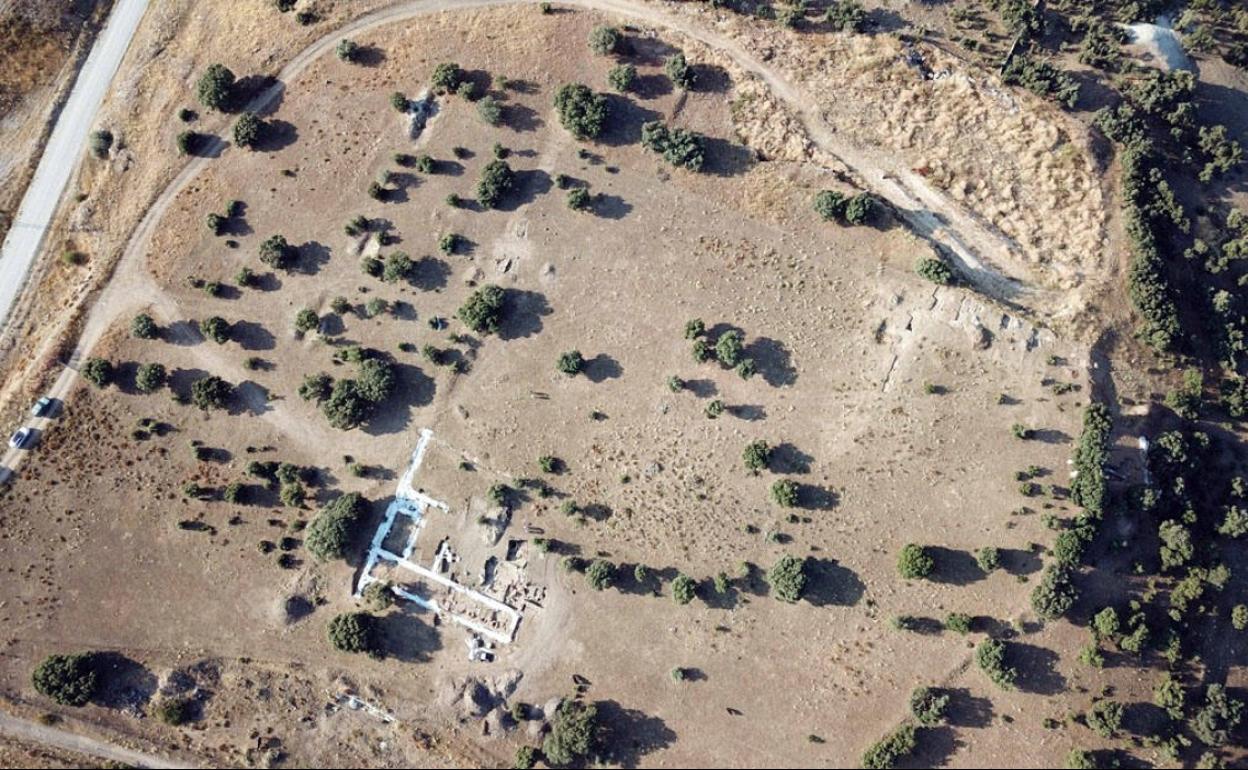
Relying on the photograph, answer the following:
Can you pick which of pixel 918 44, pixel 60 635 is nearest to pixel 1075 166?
pixel 918 44

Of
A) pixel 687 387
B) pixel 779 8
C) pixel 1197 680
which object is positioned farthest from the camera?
pixel 779 8

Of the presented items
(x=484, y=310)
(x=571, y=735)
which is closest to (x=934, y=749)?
(x=571, y=735)

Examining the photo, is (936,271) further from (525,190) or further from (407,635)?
(407,635)

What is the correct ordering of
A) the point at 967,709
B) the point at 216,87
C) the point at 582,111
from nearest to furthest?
1. the point at 967,709
2. the point at 582,111
3. the point at 216,87

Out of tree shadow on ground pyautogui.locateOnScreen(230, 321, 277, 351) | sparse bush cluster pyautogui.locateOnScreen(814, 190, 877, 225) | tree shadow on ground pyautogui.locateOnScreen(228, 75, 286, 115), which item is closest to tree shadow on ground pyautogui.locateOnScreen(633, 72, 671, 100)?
sparse bush cluster pyautogui.locateOnScreen(814, 190, 877, 225)

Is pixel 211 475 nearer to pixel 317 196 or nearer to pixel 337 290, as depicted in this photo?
pixel 337 290

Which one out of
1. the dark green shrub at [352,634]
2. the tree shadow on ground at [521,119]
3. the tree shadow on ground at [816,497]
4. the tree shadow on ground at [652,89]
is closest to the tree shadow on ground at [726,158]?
the tree shadow on ground at [652,89]
